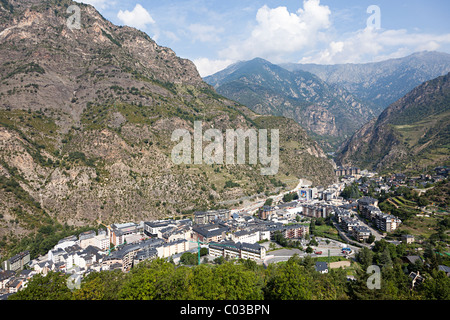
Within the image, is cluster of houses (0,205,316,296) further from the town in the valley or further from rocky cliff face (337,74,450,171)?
rocky cliff face (337,74,450,171)

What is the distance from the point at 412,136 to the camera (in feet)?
350

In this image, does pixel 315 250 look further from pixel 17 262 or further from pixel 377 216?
pixel 17 262

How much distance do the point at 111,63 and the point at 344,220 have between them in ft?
252

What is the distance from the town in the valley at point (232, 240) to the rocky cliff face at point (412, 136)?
3019cm

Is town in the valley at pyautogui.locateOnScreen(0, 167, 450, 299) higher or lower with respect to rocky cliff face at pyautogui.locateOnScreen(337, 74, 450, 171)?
lower

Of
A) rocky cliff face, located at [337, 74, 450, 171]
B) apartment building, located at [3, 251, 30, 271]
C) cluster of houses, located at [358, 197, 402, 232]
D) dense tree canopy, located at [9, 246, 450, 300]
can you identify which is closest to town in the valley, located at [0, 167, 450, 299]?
cluster of houses, located at [358, 197, 402, 232]

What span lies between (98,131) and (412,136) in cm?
10977

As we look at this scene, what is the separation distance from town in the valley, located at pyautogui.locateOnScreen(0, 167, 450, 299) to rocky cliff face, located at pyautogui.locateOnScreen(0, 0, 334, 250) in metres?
6.19

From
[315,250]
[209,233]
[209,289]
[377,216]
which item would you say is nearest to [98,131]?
[209,233]

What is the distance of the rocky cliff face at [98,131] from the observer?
49.8 m

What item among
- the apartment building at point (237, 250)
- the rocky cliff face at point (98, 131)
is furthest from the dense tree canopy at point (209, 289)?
the rocky cliff face at point (98, 131)

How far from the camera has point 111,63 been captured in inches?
3317

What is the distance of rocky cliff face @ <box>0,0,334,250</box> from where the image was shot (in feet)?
164
